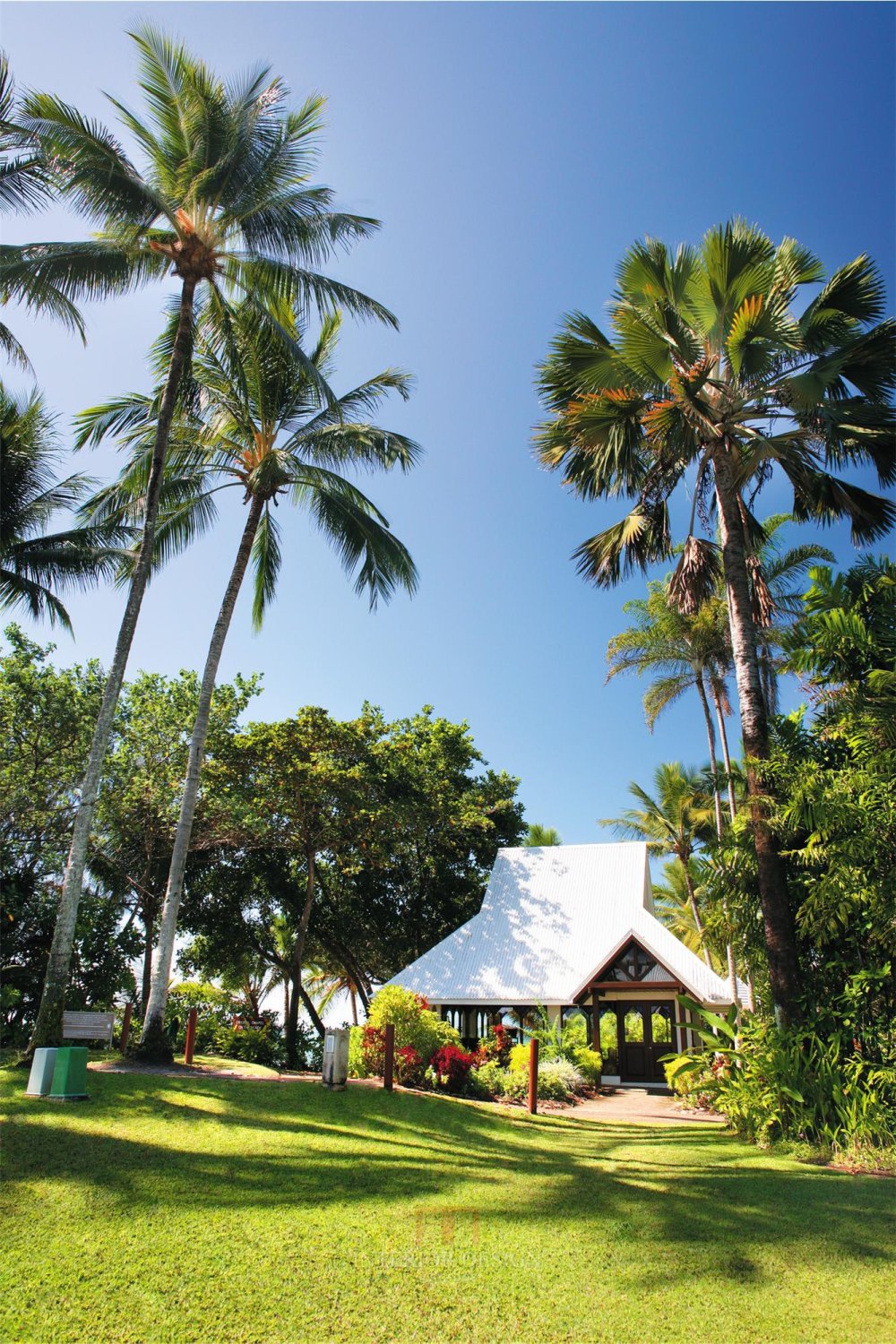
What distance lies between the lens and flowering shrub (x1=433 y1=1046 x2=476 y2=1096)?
15.5 metres

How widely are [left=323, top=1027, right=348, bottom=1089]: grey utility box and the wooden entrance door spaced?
36.2ft

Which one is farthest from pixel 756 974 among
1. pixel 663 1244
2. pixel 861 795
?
pixel 663 1244

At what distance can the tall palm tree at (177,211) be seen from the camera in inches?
468

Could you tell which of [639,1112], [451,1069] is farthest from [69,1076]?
[639,1112]

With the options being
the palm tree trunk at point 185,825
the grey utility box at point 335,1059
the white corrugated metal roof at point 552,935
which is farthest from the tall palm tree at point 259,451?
the white corrugated metal roof at point 552,935

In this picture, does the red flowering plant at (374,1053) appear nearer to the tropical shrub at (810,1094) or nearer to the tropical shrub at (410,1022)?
the tropical shrub at (410,1022)

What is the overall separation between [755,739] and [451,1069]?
347 inches

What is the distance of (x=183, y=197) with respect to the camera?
12836 mm

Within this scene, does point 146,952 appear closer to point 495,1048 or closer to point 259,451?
point 495,1048

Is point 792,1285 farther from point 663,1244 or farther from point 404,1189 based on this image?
point 404,1189

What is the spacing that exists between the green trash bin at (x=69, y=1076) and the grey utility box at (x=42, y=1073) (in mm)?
49

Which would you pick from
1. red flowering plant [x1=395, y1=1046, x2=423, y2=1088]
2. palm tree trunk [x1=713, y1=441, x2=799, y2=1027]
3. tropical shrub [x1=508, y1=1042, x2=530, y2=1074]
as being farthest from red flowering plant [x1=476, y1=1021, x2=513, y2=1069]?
palm tree trunk [x1=713, y1=441, x2=799, y2=1027]

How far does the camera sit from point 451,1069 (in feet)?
50.7

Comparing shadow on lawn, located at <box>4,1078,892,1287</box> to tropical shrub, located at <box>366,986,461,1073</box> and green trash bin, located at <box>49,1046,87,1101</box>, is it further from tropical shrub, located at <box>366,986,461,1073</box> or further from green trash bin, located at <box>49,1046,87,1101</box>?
tropical shrub, located at <box>366,986,461,1073</box>
